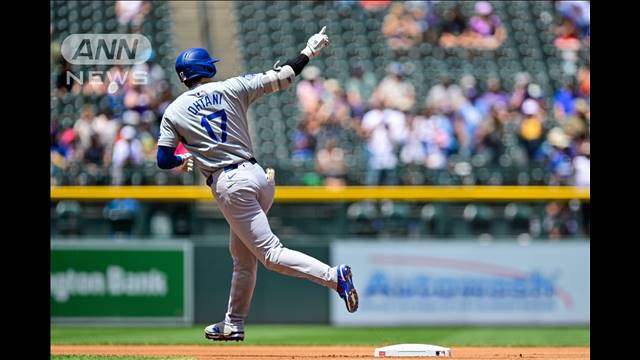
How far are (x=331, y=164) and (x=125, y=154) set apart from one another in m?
2.41

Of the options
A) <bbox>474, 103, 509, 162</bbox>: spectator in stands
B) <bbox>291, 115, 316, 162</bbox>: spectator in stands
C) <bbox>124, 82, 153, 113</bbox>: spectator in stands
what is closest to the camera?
<bbox>124, 82, 153, 113</bbox>: spectator in stands

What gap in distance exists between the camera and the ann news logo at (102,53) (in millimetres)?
7789

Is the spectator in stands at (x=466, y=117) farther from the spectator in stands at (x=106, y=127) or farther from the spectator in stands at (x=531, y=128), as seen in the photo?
the spectator in stands at (x=106, y=127)

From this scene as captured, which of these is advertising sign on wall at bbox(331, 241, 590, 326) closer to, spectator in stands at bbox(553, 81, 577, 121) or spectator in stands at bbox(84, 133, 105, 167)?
spectator in stands at bbox(553, 81, 577, 121)

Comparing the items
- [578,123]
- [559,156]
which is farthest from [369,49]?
[559,156]

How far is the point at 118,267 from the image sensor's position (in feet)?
41.2

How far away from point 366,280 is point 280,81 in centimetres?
648

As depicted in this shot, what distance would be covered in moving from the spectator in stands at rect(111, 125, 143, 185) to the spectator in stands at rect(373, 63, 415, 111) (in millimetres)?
3225

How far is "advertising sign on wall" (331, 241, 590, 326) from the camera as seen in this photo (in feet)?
41.4

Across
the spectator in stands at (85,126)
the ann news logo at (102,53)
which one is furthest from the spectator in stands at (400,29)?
the ann news logo at (102,53)

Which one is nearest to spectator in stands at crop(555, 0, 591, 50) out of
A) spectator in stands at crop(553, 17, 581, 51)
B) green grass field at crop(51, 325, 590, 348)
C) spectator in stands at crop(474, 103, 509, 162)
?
spectator in stands at crop(553, 17, 581, 51)

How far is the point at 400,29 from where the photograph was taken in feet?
52.2
